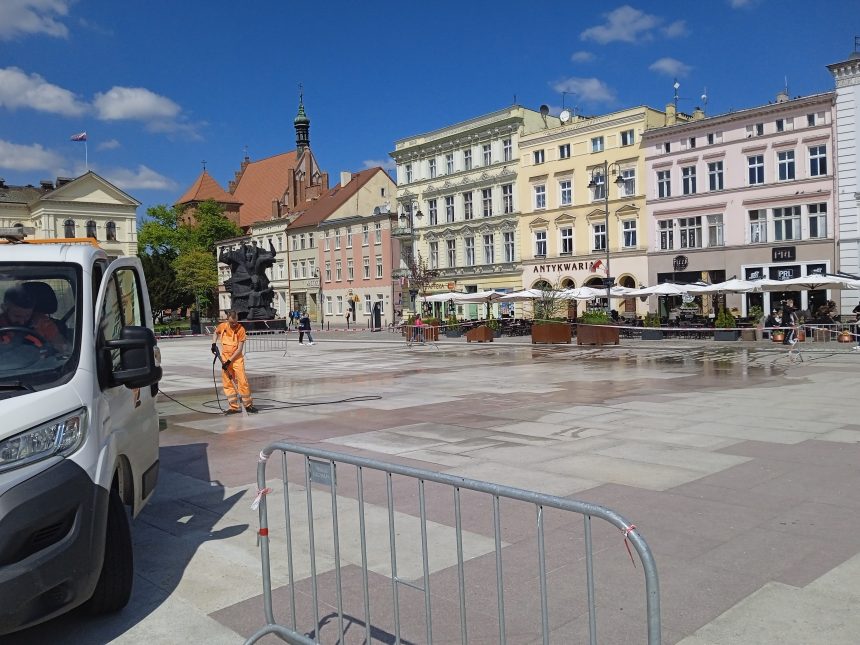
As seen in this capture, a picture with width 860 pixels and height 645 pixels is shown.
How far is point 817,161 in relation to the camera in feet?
129

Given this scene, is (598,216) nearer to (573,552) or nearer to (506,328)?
(506,328)

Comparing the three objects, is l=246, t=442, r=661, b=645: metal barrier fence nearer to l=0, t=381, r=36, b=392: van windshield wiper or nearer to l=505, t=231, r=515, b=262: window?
l=0, t=381, r=36, b=392: van windshield wiper

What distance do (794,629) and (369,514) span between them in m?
3.32

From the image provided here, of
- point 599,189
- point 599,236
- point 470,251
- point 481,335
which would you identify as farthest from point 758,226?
point 470,251

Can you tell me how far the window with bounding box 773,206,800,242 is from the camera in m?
40.3

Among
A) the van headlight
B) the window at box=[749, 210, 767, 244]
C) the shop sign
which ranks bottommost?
the van headlight

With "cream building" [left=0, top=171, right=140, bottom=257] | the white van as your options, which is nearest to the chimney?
the white van

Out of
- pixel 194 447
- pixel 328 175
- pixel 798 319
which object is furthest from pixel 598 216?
pixel 328 175

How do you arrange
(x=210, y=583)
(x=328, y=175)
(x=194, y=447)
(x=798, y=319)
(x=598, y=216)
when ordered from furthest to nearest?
(x=328, y=175), (x=598, y=216), (x=798, y=319), (x=194, y=447), (x=210, y=583)

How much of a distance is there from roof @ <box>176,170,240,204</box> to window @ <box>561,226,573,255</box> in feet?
191

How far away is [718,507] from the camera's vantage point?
20.8 ft

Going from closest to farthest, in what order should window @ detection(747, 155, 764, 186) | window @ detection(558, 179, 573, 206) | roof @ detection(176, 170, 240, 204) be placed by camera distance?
1. window @ detection(747, 155, 764, 186)
2. window @ detection(558, 179, 573, 206)
3. roof @ detection(176, 170, 240, 204)

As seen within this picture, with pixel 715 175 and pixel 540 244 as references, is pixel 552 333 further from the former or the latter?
pixel 540 244

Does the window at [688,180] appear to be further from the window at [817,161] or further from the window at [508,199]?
the window at [508,199]
